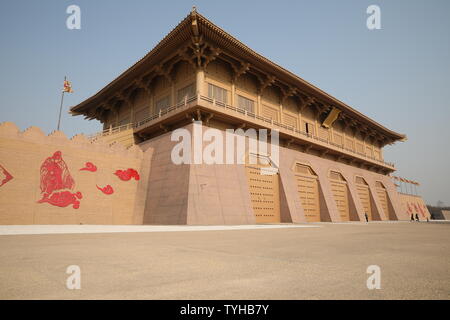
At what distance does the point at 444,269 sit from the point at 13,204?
1497 centimetres

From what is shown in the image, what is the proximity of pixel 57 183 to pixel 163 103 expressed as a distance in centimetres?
806

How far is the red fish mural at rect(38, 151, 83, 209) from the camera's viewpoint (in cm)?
1285

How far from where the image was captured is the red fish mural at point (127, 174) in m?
15.4

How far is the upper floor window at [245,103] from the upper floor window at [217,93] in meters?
1.11

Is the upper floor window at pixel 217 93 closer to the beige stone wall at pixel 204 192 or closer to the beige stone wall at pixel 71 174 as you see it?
the beige stone wall at pixel 204 192

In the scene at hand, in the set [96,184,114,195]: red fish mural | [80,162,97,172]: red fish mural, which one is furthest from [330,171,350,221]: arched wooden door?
[80,162,97,172]: red fish mural

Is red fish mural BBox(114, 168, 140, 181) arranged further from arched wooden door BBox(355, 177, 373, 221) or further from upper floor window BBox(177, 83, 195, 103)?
arched wooden door BBox(355, 177, 373, 221)

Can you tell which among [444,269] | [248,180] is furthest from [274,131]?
[444,269]

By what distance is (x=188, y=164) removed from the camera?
13.8 meters

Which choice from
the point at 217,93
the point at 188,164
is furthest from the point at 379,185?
the point at 188,164

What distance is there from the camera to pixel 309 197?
→ 19641mm

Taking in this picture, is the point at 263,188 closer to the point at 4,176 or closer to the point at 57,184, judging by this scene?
the point at 57,184
